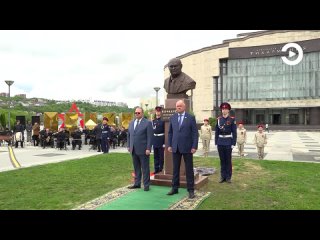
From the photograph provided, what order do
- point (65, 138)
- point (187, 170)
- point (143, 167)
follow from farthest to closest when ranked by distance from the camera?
1. point (65, 138)
2. point (143, 167)
3. point (187, 170)

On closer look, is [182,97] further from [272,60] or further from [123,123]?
[272,60]

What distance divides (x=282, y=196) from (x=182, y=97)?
3142 millimetres

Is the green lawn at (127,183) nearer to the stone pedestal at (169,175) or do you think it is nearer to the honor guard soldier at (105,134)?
the stone pedestal at (169,175)

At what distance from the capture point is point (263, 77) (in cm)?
6094

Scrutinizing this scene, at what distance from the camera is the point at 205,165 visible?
33.6 ft

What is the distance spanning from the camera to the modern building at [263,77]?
5603 cm

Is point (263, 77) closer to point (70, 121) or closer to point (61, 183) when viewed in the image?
point (70, 121)

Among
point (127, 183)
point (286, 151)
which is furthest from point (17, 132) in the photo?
point (286, 151)

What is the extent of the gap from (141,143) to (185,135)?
1.09 metres

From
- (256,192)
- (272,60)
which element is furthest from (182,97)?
(272,60)

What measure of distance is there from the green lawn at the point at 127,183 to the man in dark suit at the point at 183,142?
2.24 feet

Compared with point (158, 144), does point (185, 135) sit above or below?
above

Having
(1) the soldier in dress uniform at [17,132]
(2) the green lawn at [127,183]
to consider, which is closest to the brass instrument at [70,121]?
(1) the soldier in dress uniform at [17,132]

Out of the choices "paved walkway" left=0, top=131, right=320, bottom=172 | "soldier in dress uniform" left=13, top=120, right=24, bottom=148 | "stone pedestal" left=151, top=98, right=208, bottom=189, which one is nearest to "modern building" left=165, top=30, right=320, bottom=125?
"paved walkway" left=0, top=131, right=320, bottom=172
